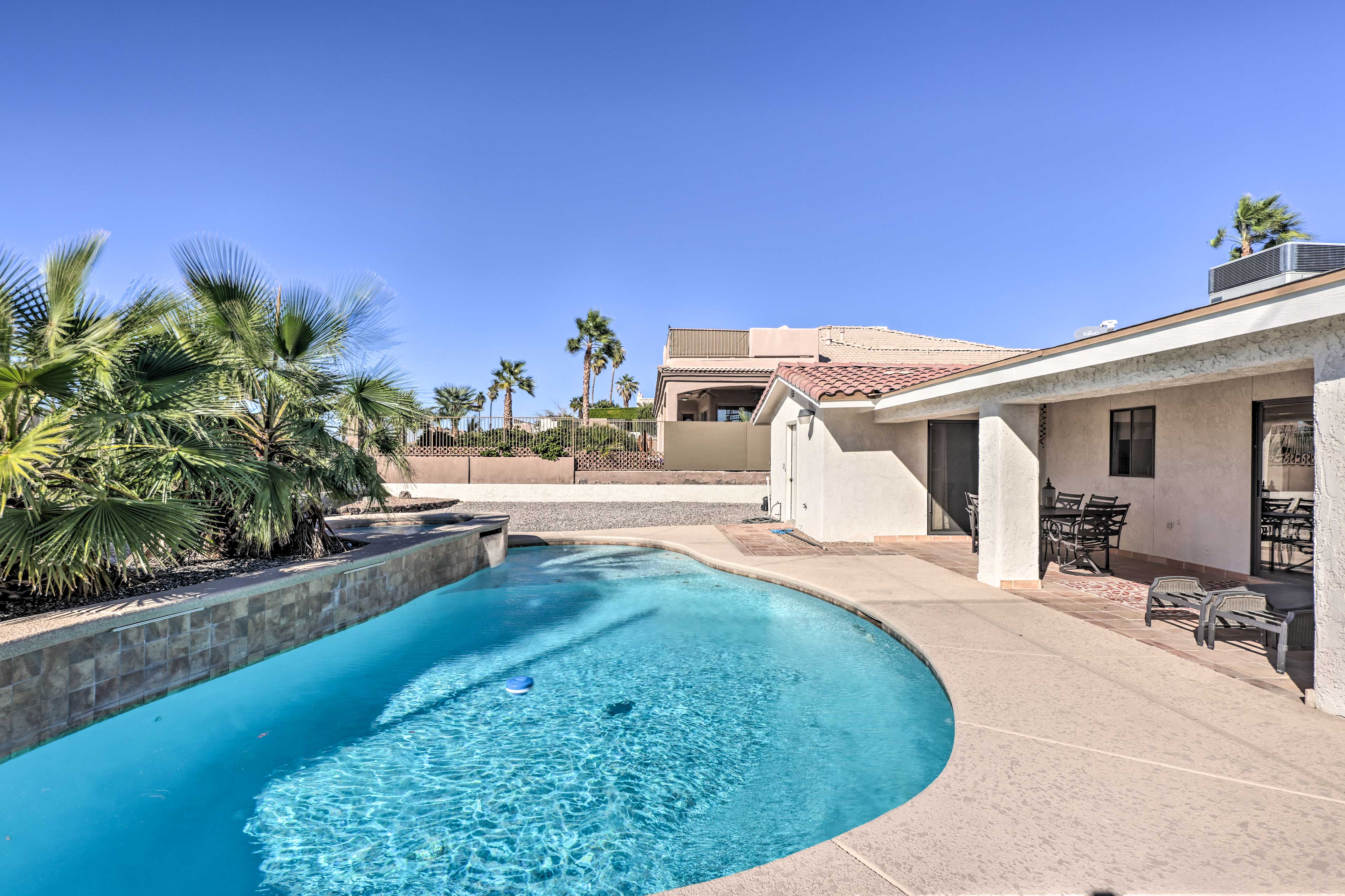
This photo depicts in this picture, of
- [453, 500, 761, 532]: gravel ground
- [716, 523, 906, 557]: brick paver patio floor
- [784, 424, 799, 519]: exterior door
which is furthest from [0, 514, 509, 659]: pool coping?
[784, 424, 799, 519]: exterior door

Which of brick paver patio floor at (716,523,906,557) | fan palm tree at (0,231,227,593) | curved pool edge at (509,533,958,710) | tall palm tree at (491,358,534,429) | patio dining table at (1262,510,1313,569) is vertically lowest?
curved pool edge at (509,533,958,710)

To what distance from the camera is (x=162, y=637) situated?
15.9 ft

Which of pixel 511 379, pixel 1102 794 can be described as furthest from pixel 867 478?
pixel 511 379

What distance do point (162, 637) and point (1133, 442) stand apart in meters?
13.2

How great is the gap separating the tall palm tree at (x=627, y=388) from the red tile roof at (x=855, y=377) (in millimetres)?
51257

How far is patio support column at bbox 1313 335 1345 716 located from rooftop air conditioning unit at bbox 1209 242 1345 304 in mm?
3479

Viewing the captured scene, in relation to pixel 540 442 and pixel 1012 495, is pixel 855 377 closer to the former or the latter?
pixel 1012 495

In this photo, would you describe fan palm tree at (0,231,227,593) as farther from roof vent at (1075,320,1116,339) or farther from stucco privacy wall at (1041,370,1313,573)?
roof vent at (1075,320,1116,339)

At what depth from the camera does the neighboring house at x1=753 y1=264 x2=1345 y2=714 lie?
380 cm

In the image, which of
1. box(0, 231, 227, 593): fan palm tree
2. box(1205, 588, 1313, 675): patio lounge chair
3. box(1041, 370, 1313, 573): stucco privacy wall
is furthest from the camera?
box(1041, 370, 1313, 573): stucco privacy wall

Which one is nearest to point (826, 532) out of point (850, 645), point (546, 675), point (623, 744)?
point (850, 645)

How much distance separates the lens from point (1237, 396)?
26.4 ft

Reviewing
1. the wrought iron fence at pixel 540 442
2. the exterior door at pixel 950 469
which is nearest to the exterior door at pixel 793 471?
the exterior door at pixel 950 469

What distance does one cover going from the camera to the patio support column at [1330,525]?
3.64 meters
